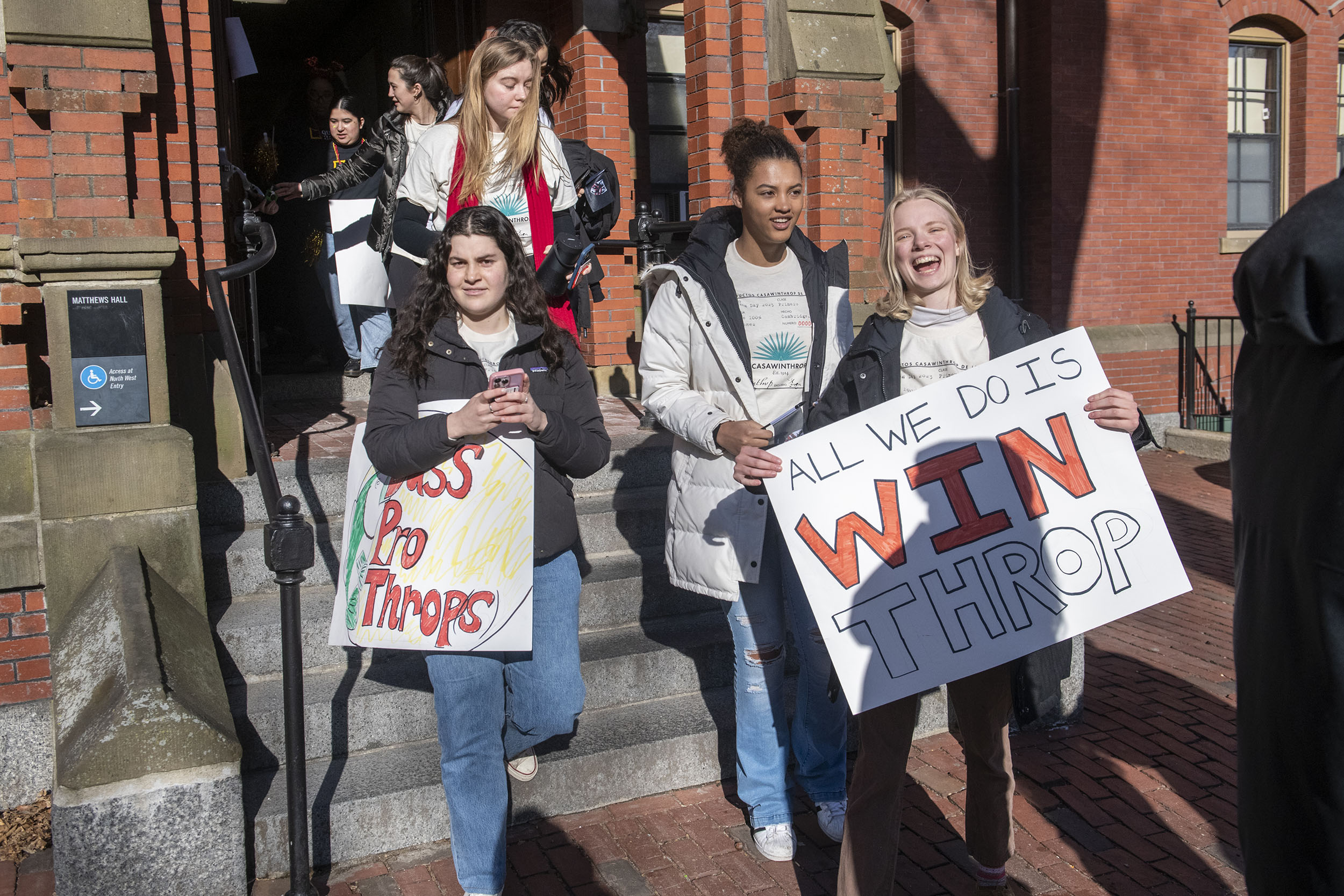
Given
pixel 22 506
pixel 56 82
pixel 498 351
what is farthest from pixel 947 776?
pixel 56 82

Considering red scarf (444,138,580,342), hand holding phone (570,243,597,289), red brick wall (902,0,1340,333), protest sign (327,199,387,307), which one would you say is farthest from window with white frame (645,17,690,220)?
red scarf (444,138,580,342)

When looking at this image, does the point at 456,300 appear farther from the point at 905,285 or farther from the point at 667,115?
the point at 667,115

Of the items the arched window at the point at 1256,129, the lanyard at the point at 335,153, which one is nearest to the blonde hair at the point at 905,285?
the lanyard at the point at 335,153

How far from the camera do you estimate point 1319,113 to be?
12.0 metres

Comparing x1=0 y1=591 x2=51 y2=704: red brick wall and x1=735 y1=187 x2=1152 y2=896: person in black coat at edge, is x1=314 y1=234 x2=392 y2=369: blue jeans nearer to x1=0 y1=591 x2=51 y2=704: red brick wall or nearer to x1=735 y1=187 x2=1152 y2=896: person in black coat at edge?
x1=0 y1=591 x2=51 y2=704: red brick wall

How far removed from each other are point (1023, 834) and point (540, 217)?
2.83 meters

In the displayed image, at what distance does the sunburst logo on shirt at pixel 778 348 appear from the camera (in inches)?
133

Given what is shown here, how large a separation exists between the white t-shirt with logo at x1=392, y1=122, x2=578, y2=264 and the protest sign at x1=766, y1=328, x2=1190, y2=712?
1699mm

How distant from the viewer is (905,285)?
2977mm

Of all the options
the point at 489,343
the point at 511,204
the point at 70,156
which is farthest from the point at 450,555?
the point at 70,156

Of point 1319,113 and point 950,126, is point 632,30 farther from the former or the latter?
point 1319,113

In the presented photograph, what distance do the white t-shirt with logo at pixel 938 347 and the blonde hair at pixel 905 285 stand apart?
1.3 inches

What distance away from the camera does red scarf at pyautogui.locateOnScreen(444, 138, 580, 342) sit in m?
4.05

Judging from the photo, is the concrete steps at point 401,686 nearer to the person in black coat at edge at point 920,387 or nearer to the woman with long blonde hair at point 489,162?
the woman with long blonde hair at point 489,162
